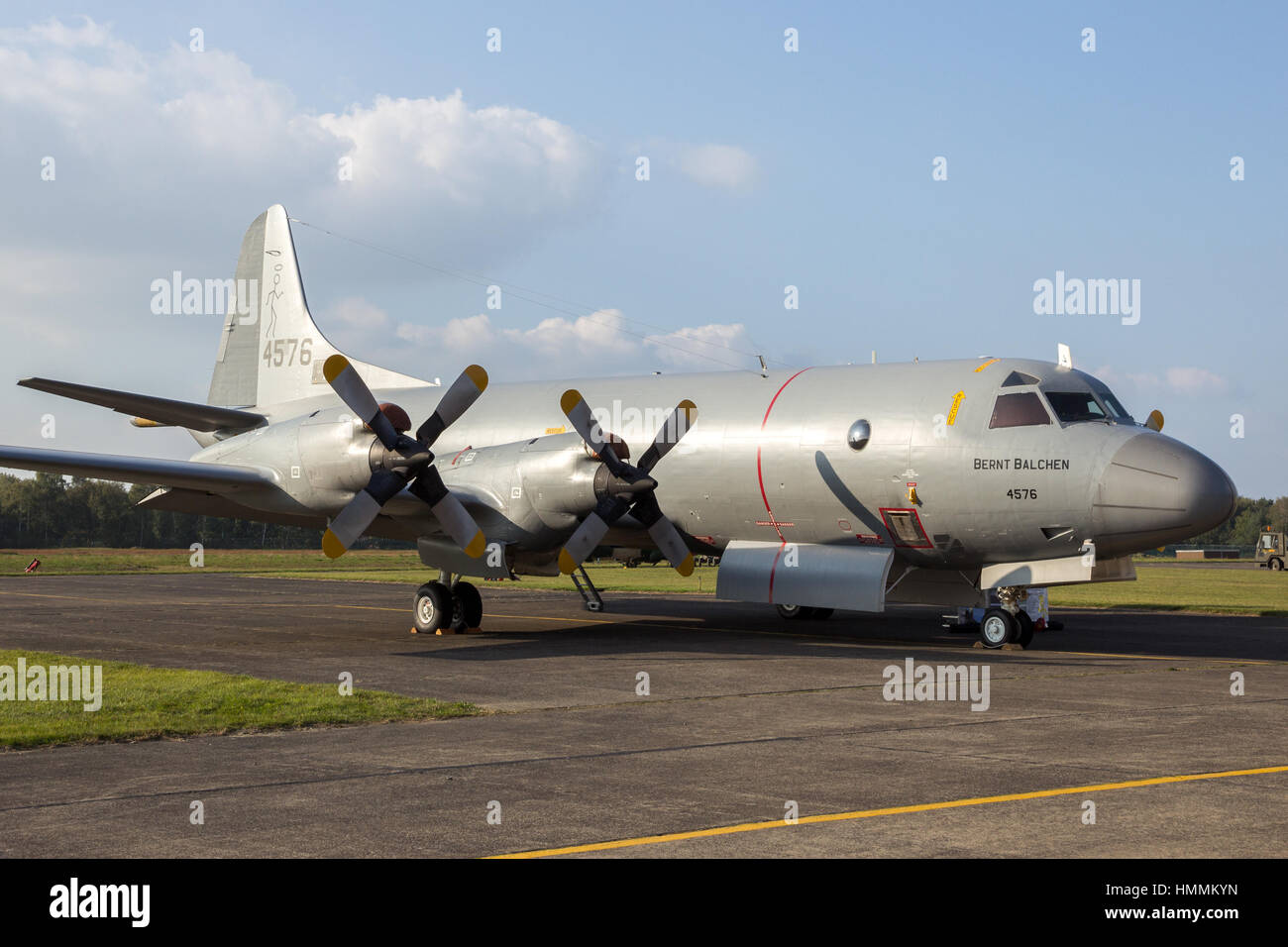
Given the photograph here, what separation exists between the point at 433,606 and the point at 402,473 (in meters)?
4.29

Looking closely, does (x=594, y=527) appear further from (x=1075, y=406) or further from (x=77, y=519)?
(x=77, y=519)

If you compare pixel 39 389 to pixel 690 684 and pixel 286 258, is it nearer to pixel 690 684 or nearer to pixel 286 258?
pixel 286 258

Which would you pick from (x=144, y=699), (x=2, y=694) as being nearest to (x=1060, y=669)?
(x=144, y=699)

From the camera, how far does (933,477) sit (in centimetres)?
1934

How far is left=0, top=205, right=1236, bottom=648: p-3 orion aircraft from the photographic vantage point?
1834 centimetres

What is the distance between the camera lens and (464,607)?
74.3ft

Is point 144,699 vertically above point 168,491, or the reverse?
point 168,491

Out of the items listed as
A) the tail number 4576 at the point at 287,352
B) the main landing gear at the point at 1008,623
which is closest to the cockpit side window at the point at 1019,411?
the main landing gear at the point at 1008,623

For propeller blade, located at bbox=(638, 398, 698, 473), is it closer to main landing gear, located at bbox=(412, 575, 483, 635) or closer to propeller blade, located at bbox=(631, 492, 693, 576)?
propeller blade, located at bbox=(631, 492, 693, 576)

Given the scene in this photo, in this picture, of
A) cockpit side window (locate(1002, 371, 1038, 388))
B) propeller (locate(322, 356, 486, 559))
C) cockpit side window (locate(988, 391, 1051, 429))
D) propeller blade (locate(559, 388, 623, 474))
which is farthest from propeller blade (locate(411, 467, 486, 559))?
cockpit side window (locate(1002, 371, 1038, 388))

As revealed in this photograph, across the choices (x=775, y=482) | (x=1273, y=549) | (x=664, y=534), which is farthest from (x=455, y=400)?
(x=1273, y=549)

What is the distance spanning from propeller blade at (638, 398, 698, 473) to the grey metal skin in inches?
41.9
